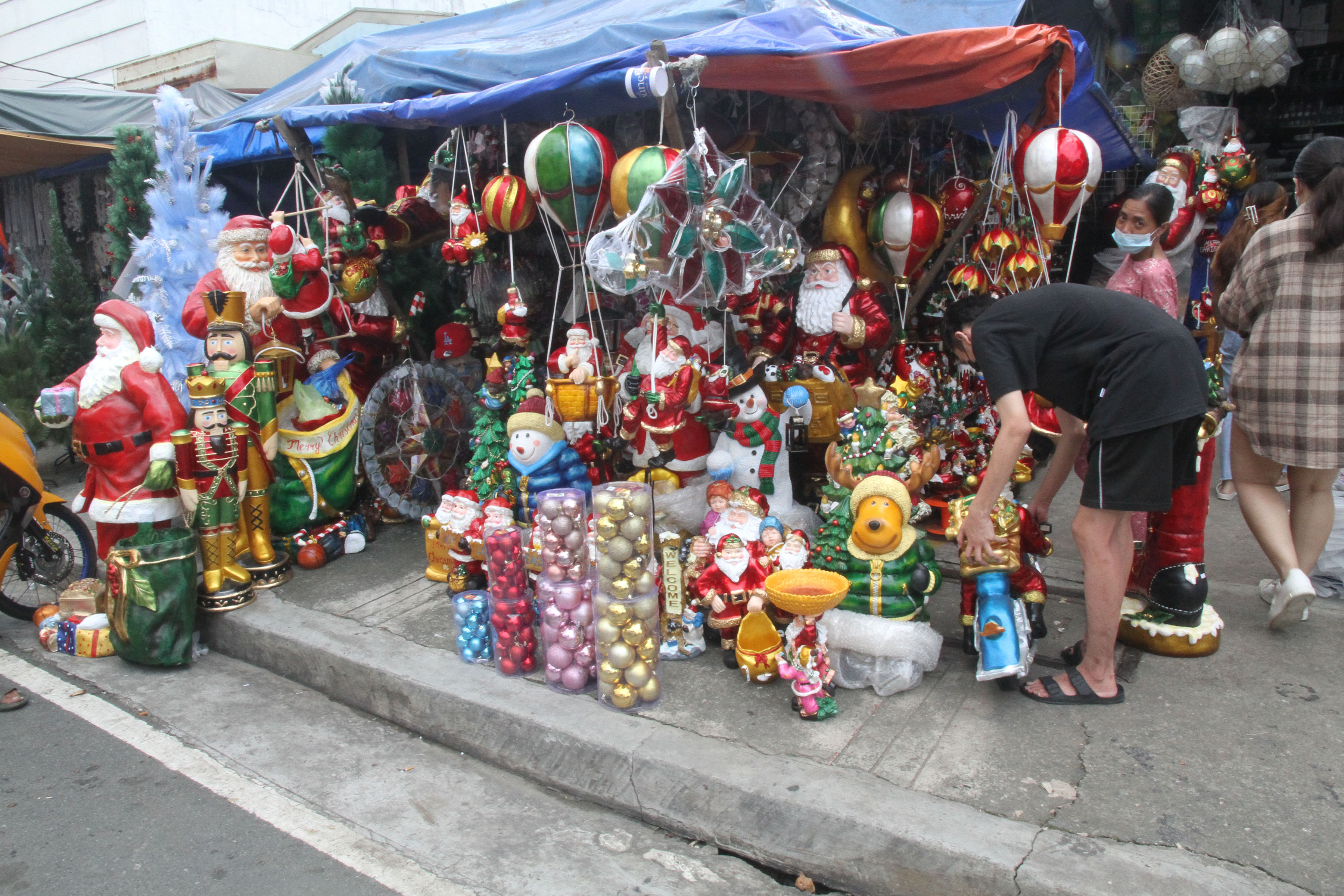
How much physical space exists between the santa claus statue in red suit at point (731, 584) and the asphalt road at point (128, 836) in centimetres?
154

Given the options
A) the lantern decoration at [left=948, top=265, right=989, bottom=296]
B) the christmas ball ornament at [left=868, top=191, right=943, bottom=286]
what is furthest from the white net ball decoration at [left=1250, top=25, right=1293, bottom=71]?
the lantern decoration at [left=948, top=265, right=989, bottom=296]

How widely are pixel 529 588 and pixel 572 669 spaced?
44 cm

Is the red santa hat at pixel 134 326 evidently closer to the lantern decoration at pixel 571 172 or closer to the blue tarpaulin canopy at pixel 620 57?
the blue tarpaulin canopy at pixel 620 57

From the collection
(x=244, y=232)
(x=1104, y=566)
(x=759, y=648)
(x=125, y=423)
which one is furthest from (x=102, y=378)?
(x=1104, y=566)

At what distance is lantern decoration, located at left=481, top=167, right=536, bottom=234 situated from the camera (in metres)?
4.31

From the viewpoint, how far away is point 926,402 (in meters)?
4.59

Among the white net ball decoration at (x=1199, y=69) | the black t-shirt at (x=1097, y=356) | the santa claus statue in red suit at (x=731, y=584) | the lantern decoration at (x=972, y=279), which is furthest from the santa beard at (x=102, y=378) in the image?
the white net ball decoration at (x=1199, y=69)

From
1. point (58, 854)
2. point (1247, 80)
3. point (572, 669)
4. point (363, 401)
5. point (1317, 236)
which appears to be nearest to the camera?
point (58, 854)

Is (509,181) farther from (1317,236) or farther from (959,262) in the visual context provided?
(1317,236)

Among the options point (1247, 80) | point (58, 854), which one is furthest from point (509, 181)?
point (1247, 80)

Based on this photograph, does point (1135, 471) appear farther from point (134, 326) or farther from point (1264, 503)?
point (134, 326)

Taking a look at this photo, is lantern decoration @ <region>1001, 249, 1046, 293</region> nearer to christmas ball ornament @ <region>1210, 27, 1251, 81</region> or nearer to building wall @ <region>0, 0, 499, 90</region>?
christmas ball ornament @ <region>1210, 27, 1251, 81</region>

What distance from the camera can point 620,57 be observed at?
373 cm

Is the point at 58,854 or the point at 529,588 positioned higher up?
the point at 529,588
